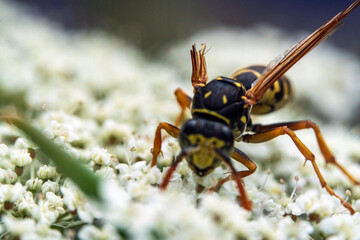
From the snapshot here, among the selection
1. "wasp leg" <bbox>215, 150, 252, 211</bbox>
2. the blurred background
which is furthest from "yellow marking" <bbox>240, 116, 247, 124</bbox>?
the blurred background

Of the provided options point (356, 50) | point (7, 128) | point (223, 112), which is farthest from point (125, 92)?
point (356, 50)

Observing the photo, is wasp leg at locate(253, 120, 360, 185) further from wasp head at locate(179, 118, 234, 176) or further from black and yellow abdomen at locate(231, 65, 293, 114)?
wasp head at locate(179, 118, 234, 176)

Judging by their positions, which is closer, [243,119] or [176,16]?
[243,119]

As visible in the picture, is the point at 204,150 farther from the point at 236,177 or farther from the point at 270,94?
the point at 270,94

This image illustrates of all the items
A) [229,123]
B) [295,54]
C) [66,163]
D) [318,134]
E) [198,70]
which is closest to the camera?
[66,163]

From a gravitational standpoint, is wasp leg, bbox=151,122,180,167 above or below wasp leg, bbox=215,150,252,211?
above

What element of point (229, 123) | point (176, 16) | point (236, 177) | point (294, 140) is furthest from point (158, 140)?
point (176, 16)
